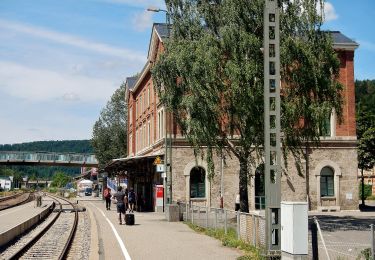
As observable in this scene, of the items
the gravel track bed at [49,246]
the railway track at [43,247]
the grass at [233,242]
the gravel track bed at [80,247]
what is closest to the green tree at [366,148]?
the grass at [233,242]

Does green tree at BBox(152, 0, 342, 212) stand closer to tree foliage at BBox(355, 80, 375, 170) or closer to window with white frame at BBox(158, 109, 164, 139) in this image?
window with white frame at BBox(158, 109, 164, 139)

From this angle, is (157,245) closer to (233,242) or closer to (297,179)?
(233,242)

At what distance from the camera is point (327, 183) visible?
124 feet

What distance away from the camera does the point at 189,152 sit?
35875mm

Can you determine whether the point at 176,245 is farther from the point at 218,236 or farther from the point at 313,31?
the point at 313,31

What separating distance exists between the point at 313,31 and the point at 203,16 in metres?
4.57

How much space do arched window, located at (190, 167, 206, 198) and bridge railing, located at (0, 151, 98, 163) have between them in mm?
56561

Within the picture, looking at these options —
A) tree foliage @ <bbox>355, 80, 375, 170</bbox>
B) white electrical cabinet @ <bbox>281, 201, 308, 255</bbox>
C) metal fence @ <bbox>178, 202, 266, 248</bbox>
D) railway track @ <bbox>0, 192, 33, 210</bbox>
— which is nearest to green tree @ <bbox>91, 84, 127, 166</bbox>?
railway track @ <bbox>0, 192, 33, 210</bbox>

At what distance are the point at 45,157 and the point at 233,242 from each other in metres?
82.2

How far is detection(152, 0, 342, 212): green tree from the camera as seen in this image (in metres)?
21.0

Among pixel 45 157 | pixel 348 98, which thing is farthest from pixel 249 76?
pixel 45 157

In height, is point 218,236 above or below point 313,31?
below

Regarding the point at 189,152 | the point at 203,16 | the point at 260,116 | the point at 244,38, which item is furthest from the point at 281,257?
the point at 189,152

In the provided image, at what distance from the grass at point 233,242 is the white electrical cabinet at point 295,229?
103cm
